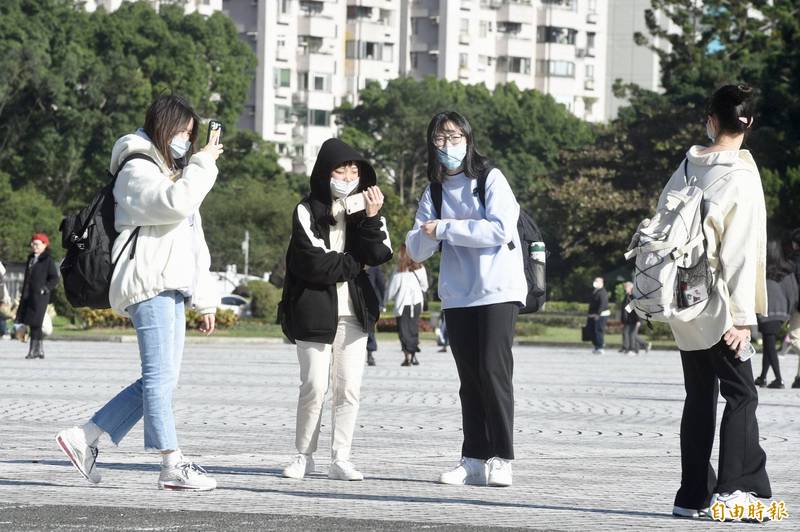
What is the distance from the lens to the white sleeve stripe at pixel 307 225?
9766 mm

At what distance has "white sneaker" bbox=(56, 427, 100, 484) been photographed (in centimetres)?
901

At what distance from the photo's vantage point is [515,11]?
13225cm

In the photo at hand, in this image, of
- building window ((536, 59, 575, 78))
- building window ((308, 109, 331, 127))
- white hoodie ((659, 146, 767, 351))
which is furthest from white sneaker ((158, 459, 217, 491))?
building window ((536, 59, 575, 78))

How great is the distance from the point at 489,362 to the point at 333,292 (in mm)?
920

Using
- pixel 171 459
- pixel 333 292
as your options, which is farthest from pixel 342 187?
pixel 171 459

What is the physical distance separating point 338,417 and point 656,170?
57.3 metres

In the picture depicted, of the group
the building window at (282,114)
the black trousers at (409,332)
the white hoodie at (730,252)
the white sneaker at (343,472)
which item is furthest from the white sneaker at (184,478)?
the building window at (282,114)

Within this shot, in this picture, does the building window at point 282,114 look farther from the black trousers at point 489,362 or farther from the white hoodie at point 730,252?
the white hoodie at point 730,252

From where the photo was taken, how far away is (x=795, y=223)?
47594 millimetres

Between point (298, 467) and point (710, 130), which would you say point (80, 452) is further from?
point (710, 130)

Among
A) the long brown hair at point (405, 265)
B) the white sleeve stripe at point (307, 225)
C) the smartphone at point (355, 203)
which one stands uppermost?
the smartphone at point (355, 203)

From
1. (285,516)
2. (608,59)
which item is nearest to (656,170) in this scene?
(285,516)

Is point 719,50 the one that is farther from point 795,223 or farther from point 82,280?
point 82,280

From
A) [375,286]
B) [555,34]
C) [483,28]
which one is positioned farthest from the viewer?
[555,34]
